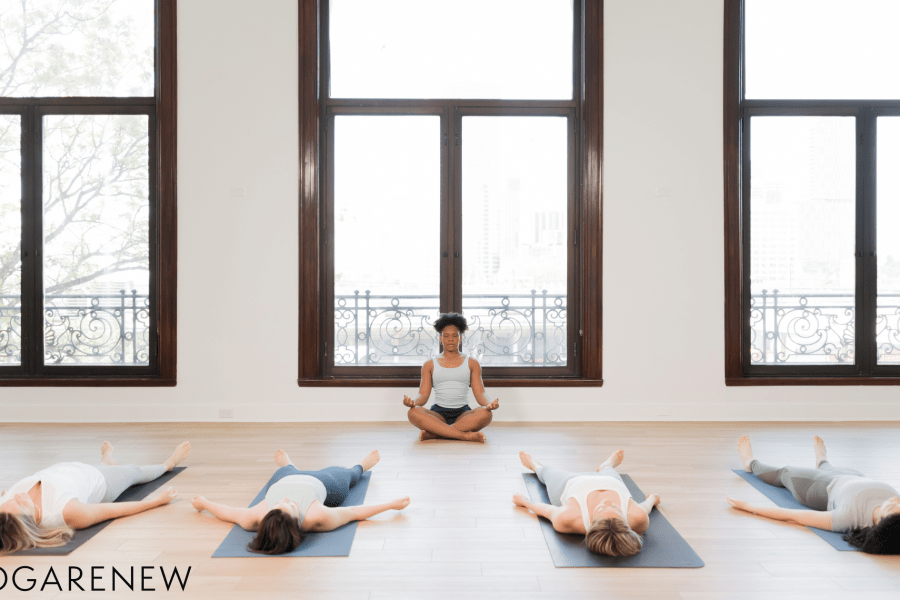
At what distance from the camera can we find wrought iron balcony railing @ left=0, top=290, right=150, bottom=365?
4387 mm

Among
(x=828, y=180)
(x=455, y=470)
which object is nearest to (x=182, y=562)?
(x=455, y=470)

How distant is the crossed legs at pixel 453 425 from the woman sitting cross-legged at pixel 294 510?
1212 millimetres

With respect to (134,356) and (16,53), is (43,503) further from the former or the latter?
(16,53)

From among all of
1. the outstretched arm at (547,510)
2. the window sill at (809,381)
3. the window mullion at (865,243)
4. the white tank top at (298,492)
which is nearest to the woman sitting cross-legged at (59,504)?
the white tank top at (298,492)

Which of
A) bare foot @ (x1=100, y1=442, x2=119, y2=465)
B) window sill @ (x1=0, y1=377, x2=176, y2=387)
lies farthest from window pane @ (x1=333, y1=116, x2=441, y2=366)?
bare foot @ (x1=100, y1=442, x2=119, y2=465)

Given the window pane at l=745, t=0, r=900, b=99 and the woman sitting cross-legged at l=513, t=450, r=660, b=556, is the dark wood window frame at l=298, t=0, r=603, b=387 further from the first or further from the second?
the woman sitting cross-legged at l=513, t=450, r=660, b=556

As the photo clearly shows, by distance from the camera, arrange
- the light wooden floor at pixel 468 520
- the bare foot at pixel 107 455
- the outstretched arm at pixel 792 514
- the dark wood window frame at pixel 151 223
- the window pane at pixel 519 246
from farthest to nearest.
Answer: the window pane at pixel 519 246, the dark wood window frame at pixel 151 223, the bare foot at pixel 107 455, the outstretched arm at pixel 792 514, the light wooden floor at pixel 468 520

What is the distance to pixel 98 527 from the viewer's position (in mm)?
2285

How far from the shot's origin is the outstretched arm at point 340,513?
220 centimetres

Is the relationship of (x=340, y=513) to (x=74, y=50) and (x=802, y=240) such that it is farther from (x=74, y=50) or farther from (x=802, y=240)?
(x=74, y=50)

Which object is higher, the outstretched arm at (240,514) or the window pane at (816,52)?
the window pane at (816,52)

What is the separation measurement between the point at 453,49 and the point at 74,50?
9.15ft

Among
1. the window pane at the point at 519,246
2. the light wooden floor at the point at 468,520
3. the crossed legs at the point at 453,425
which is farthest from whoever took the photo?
the window pane at the point at 519,246

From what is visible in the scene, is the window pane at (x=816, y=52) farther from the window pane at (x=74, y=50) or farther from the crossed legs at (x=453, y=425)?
the window pane at (x=74, y=50)
